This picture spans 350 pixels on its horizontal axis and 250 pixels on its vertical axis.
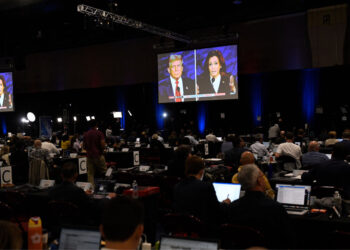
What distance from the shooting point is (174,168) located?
713cm

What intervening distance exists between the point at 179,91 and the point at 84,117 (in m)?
9.03

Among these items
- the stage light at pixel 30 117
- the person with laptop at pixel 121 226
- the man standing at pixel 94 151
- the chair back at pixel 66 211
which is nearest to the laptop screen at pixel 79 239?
the person with laptop at pixel 121 226

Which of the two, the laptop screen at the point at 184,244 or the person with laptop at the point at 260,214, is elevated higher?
the laptop screen at the point at 184,244

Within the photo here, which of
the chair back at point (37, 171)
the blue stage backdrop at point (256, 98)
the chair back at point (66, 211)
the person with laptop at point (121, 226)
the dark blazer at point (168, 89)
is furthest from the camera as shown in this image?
the blue stage backdrop at point (256, 98)

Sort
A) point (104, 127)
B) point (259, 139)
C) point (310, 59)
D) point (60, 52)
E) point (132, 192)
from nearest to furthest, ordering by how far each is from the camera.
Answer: point (132, 192)
point (259, 139)
point (310, 59)
point (60, 52)
point (104, 127)

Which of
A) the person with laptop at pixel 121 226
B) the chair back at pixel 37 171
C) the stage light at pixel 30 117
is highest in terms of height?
the stage light at pixel 30 117

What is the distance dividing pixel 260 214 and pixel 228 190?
62.1 inches

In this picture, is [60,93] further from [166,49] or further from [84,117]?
[166,49]

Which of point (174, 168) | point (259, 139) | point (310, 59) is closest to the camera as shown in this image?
point (174, 168)

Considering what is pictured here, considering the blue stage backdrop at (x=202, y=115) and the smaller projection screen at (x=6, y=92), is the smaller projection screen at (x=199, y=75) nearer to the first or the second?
the blue stage backdrop at (x=202, y=115)

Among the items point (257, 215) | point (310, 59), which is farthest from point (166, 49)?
point (257, 215)

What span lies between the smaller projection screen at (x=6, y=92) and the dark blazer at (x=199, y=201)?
1665 centimetres

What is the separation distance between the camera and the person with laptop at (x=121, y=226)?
1679 millimetres

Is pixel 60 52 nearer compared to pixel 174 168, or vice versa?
pixel 174 168
